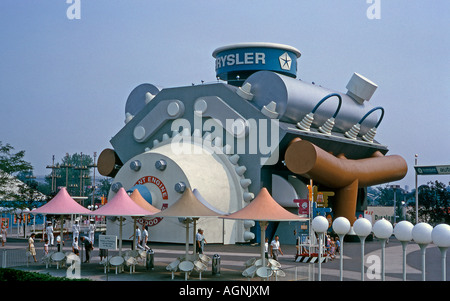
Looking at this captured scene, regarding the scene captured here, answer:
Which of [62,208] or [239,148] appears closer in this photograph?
[62,208]

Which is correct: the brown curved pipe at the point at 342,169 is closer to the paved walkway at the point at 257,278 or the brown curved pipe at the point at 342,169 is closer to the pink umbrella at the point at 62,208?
the paved walkway at the point at 257,278

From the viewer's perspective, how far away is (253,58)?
158ft

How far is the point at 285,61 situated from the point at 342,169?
13.0 metres

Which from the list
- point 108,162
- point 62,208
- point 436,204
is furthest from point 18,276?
point 436,204

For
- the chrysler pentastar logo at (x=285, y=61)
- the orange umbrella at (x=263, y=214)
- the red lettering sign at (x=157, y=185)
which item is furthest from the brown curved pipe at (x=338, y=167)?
the orange umbrella at (x=263, y=214)

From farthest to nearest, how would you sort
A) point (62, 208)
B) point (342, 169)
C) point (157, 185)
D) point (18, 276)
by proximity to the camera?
point (342, 169) → point (157, 185) → point (62, 208) → point (18, 276)

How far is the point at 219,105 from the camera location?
40.2m

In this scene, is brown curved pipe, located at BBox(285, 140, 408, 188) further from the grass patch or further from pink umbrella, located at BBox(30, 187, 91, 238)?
the grass patch

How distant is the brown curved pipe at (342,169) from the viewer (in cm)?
3750

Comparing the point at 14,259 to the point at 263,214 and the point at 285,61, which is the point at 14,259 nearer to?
the point at 263,214

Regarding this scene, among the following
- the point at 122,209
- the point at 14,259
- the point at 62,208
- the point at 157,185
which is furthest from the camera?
the point at 157,185

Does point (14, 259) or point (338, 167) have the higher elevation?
point (338, 167)
